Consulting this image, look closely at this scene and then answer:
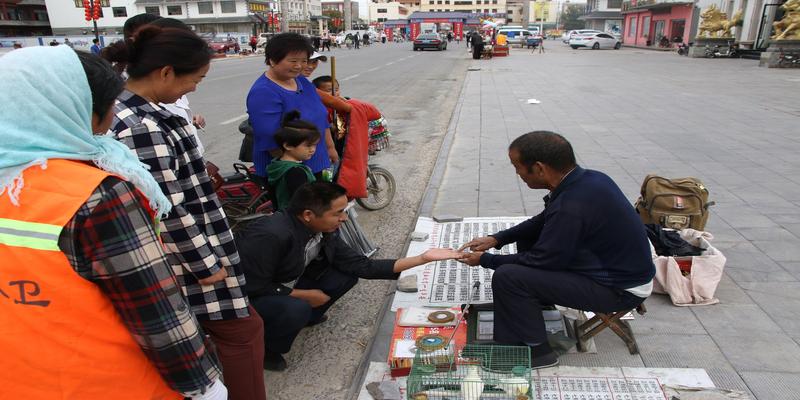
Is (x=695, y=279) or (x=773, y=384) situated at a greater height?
(x=695, y=279)

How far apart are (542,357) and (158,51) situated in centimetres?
214

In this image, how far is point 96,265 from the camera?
115 centimetres

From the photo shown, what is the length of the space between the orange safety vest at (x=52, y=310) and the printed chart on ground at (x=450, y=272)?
7.15 ft

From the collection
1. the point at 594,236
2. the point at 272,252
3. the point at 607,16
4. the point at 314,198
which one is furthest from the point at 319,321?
the point at 607,16

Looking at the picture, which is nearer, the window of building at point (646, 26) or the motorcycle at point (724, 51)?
the motorcycle at point (724, 51)

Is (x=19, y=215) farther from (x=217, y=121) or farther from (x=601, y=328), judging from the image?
(x=217, y=121)

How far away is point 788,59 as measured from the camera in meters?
19.7

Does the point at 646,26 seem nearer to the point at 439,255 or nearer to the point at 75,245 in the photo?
the point at 439,255

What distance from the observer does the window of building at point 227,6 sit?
60312mm

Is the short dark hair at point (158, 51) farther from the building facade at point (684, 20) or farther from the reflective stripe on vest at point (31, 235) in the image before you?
the building facade at point (684, 20)

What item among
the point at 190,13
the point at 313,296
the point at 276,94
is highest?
the point at 190,13

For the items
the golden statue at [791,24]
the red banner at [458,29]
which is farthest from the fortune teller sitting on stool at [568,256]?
the red banner at [458,29]

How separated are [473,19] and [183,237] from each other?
75.0 meters

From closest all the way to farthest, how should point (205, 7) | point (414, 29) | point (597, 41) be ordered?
1. point (597, 41)
2. point (205, 7)
3. point (414, 29)
